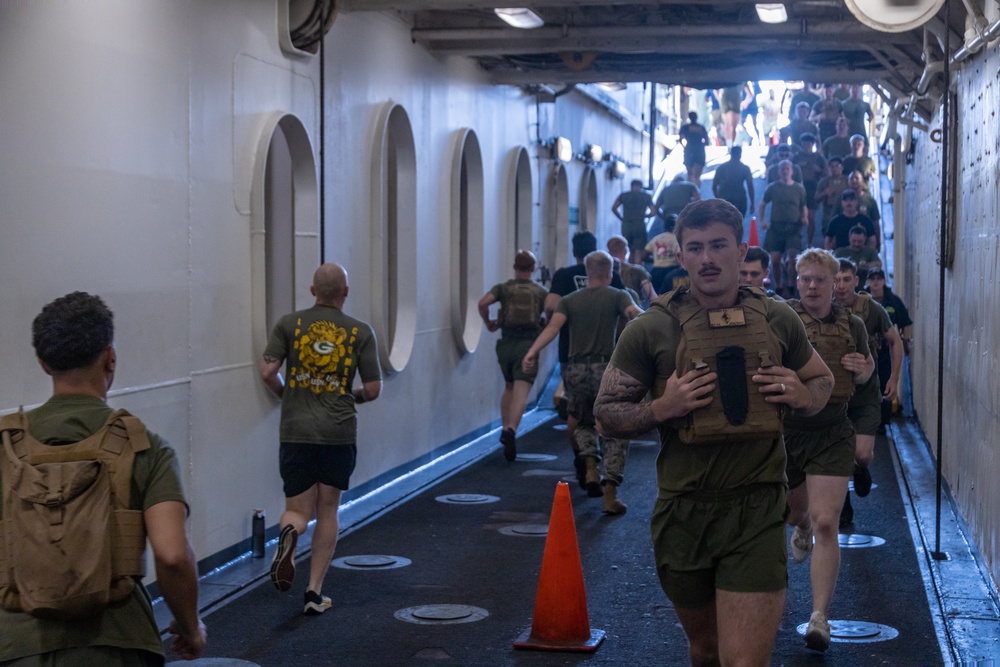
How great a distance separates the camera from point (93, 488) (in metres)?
3.20

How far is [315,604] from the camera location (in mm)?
7395

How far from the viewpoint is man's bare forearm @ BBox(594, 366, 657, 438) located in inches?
176

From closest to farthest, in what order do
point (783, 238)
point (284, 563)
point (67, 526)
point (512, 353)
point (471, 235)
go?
point (67, 526), point (284, 563), point (512, 353), point (471, 235), point (783, 238)

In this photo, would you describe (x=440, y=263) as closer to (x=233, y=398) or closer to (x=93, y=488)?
(x=233, y=398)

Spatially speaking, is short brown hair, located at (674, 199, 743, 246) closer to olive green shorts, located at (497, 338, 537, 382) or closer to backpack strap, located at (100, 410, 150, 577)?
backpack strap, located at (100, 410, 150, 577)

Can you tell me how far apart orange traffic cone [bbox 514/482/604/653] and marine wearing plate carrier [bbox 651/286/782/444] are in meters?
2.41

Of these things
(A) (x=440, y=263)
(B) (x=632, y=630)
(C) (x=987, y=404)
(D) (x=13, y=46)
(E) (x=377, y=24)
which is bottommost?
(B) (x=632, y=630)

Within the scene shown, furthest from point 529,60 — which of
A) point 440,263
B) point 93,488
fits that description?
point 93,488

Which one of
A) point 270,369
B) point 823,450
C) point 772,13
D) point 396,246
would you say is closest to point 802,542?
point 823,450

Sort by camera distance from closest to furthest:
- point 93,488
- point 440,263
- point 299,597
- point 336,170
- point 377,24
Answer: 1. point 93,488
2. point 299,597
3. point 336,170
4. point 377,24
5. point 440,263

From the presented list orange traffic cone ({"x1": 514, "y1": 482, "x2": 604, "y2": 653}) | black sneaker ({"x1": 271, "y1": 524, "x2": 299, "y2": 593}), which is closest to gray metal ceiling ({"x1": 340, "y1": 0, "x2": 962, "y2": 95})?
black sneaker ({"x1": 271, "y1": 524, "x2": 299, "y2": 593})

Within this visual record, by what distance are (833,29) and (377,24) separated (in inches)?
166

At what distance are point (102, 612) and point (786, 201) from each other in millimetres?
16462

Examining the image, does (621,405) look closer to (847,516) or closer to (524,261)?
(847,516)
